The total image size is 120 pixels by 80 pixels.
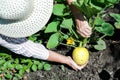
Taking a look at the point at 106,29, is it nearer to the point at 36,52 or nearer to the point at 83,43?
the point at 83,43

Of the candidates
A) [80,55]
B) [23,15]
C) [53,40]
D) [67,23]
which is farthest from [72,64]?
[23,15]

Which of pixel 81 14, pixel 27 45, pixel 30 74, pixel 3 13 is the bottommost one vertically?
pixel 30 74

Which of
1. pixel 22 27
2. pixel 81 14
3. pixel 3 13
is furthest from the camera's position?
pixel 81 14

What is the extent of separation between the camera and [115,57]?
2.82 meters

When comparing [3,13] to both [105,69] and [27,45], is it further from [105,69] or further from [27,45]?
[105,69]

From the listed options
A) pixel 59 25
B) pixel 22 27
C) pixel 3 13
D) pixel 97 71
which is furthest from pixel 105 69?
pixel 3 13

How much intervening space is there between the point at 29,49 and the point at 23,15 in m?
0.61

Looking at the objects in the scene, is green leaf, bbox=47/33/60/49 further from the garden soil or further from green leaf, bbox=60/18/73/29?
the garden soil

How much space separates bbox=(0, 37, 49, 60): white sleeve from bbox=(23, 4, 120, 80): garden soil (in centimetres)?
17

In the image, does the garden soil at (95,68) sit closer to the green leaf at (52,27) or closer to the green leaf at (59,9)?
the green leaf at (52,27)

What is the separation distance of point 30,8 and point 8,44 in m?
0.58

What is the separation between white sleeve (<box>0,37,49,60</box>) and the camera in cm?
268

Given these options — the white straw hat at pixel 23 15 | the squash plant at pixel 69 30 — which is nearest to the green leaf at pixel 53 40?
the squash plant at pixel 69 30

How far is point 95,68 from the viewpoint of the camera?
9.29 feet
